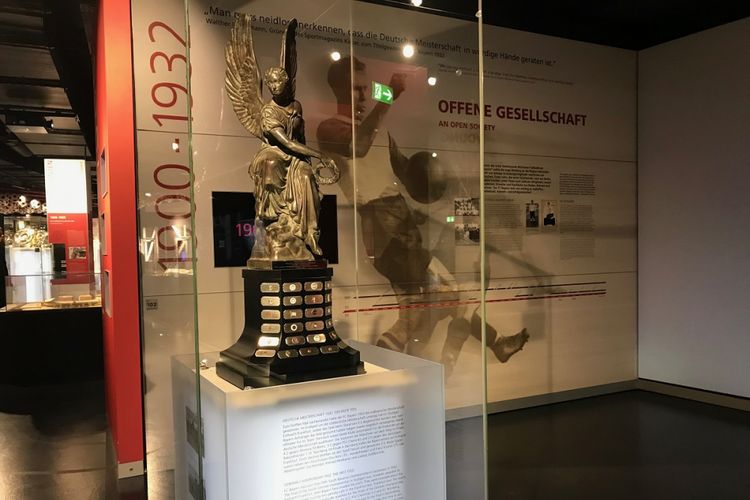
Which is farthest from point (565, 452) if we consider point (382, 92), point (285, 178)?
point (285, 178)

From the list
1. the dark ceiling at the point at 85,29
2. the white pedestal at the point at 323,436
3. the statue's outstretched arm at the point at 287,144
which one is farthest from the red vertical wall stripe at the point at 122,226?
the statue's outstretched arm at the point at 287,144

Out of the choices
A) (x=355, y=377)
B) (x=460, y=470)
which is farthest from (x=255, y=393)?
(x=460, y=470)

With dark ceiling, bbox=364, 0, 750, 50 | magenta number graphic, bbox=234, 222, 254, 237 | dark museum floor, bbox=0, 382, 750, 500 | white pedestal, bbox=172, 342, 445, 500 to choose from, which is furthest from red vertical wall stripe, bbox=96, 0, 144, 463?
dark ceiling, bbox=364, 0, 750, 50

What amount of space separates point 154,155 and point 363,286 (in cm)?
146

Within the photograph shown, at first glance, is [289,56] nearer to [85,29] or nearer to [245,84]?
[245,84]

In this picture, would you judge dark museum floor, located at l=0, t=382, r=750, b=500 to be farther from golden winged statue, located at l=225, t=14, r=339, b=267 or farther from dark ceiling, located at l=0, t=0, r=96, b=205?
dark ceiling, located at l=0, t=0, r=96, b=205

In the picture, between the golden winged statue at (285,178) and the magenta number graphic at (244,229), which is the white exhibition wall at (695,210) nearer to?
the magenta number graphic at (244,229)

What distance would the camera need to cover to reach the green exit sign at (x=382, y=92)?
10.5 ft

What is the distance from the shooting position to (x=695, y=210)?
4.69m

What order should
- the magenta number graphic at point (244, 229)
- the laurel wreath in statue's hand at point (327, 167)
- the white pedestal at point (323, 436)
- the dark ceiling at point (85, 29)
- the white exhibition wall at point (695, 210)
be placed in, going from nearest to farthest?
the white pedestal at point (323, 436) < the laurel wreath in statue's hand at point (327, 167) < the magenta number graphic at point (244, 229) < the dark ceiling at point (85, 29) < the white exhibition wall at point (695, 210)

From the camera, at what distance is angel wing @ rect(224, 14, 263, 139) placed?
238 cm

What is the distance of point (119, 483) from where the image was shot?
326 cm

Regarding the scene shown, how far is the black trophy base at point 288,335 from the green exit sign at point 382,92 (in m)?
1.36

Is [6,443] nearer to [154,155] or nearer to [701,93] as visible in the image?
[154,155]
